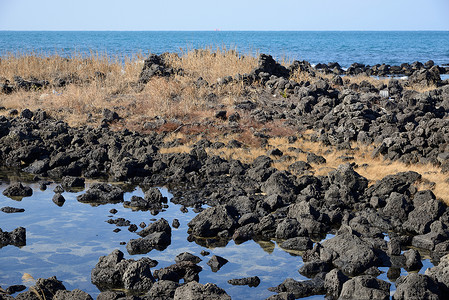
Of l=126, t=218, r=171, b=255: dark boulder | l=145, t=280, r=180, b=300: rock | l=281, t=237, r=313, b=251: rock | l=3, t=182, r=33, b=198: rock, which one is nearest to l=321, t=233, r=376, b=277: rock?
l=281, t=237, r=313, b=251: rock

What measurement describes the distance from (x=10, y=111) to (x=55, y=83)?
13.1 ft

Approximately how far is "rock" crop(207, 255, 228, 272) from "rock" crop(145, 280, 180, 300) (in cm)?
123

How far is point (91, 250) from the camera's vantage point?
27.0ft

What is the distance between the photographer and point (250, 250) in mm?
8375

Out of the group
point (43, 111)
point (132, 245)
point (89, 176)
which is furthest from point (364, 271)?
point (43, 111)

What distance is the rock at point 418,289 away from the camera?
6028mm

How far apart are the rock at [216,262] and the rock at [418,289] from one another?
2.60 m

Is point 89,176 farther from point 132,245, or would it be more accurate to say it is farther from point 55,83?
point 55,83

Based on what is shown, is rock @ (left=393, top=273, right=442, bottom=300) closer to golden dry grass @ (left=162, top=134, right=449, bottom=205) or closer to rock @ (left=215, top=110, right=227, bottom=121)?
golden dry grass @ (left=162, top=134, right=449, bottom=205)

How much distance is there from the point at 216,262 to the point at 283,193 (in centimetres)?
352

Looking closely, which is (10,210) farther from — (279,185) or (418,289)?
(418,289)

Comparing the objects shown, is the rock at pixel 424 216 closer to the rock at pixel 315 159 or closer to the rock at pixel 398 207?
the rock at pixel 398 207

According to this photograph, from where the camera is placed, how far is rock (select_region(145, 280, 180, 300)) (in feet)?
20.6

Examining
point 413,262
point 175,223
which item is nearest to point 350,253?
point 413,262
